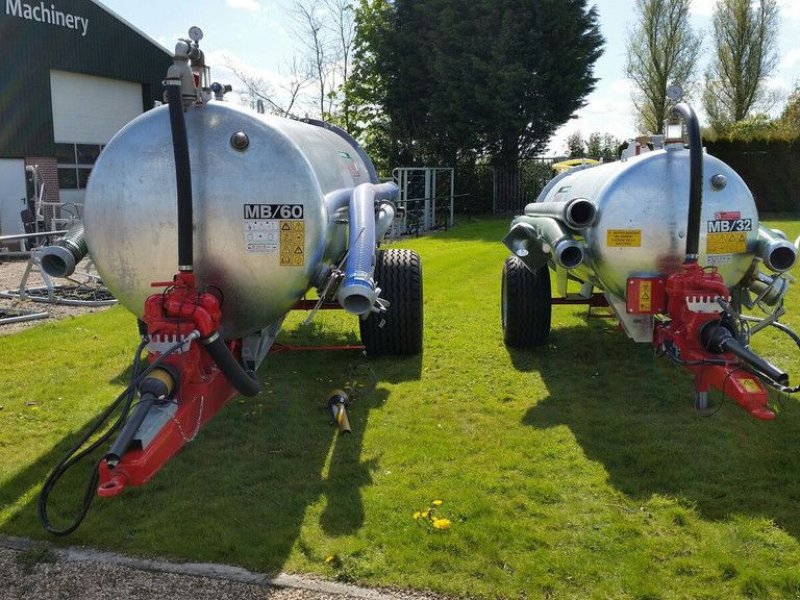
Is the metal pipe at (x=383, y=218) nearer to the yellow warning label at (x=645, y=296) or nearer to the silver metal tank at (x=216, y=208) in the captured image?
the silver metal tank at (x=216, y=208)

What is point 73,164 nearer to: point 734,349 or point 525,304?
point 525,304

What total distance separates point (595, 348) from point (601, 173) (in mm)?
1943

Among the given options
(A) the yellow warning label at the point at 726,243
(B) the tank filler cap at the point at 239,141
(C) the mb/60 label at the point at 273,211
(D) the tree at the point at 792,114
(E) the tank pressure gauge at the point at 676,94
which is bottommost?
(A) the yellow warning label at the point at 726,243

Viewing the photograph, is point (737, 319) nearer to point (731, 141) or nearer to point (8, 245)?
point (8, 245)

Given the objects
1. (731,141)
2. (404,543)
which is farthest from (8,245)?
(731,141)

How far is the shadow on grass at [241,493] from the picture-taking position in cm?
361

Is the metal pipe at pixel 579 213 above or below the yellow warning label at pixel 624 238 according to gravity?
above

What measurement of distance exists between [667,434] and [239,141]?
3.28 meters

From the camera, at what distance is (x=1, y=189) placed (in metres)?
17.5

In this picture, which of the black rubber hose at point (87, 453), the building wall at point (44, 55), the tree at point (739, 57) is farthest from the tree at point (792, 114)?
the black rubber hose at point (87, 453)

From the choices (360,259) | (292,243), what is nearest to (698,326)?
(360,259)

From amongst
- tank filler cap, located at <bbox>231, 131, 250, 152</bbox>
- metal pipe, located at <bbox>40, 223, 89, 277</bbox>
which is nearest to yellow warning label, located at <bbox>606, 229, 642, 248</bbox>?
tank filler cap, located at <bbox>231, 131, 250, 152</bbox>

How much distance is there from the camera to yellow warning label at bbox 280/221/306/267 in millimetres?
4293

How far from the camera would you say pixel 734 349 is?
4.16 m
